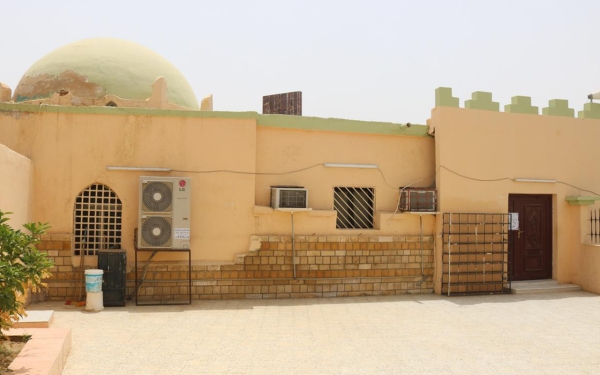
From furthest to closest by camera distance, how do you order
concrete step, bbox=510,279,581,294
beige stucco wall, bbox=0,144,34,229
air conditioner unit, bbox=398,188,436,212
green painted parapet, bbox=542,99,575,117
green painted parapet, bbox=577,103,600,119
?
green painted parapet, bbox=577,103,600,119
green painted parapet, bbox=542,99,575,117
concrete step, bbox=510,279,581,294
air conditioner unit, bbox=398,188,436,212
beige stucco wall, bbox=0,144,34,229

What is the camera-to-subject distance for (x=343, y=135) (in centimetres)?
1023

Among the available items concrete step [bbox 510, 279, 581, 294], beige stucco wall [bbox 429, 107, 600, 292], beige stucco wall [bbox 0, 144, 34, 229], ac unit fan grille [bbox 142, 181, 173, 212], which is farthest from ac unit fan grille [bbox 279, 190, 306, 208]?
concrete step [bbox 510, 279, 581, 294]

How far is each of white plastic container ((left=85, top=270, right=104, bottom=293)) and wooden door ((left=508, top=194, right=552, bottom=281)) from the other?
812 centimetres

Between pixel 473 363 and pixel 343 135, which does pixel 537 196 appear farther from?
pixel 473 363

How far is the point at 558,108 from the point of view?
1135cm

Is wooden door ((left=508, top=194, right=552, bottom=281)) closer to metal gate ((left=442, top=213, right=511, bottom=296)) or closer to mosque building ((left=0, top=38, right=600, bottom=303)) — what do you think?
mosque building ((left=0, top=38, right=600, bottom=303))

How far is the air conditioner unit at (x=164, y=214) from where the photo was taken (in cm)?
882

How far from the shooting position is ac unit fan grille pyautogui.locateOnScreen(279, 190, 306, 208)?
372 inches

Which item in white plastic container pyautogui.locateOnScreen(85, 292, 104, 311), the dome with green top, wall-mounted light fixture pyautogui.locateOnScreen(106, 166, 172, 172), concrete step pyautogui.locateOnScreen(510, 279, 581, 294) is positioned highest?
the dome with green top

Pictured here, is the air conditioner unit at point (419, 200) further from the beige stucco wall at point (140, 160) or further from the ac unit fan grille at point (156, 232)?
the ac unit fan grille at point (156, 232)

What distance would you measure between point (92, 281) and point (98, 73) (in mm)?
5635

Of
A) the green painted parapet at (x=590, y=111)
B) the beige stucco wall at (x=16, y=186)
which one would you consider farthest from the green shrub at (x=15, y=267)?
the green painted parapet at (x=590, y=111)

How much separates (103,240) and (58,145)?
70.4 inches

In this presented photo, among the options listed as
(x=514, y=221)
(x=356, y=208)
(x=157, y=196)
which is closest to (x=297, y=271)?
(x=356, y=208)
